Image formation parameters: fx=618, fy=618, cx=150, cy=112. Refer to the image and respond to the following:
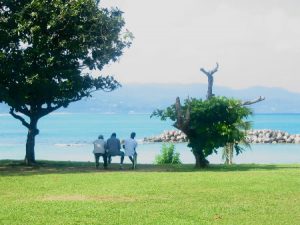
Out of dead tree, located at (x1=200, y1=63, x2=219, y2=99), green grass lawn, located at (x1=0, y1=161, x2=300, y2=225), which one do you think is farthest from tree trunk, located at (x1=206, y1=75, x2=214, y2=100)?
green grass lawn, located at (x1=0, y1=161, x2=300, y2=225)

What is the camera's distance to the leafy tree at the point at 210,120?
30469 mm

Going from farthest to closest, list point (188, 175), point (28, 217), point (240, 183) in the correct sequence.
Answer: point (188, 175), point (240, 183), point (28, 217)

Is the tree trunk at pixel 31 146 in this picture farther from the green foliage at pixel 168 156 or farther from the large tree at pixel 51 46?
the green foliage at pixel 168 156

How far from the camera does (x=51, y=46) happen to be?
30.7 m

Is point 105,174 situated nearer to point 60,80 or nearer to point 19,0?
point 60,80

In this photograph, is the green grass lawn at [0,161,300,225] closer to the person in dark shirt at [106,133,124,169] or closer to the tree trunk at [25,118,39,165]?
the person in dark shirt at [106,133,124,169]

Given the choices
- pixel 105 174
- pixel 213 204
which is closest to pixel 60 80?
pixel 105 174

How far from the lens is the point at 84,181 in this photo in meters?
23.0

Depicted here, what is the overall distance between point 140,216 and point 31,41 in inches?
669

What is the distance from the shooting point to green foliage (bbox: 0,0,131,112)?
1170 inches

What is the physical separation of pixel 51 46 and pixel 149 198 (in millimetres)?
14400

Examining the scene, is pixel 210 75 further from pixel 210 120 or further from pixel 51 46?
pixel 51 46

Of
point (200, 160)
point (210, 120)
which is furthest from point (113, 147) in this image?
point (210, 120)

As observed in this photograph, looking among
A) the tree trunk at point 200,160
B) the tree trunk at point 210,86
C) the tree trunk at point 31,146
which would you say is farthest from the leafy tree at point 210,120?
the tree trunk at point 31,146
